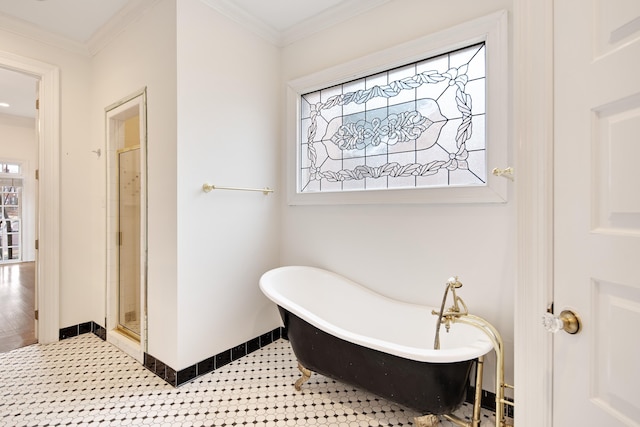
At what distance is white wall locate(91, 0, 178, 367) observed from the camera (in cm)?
193

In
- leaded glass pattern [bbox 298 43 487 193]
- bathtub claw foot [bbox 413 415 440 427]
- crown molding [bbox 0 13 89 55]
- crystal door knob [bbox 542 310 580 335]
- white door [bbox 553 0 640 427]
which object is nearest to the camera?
white door [bbox 553 0 640 427]

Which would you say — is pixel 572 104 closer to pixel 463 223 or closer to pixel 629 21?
pixel 629 21

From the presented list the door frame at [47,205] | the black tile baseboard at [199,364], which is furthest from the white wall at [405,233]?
the door frame at [47,205]

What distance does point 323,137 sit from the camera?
2.47 metres

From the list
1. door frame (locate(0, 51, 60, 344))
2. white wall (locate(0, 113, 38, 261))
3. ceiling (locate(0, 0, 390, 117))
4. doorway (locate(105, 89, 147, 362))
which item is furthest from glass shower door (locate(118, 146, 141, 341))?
white wall (locate(0, 113, 38, 261))

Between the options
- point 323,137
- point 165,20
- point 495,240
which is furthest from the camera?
point 323,137

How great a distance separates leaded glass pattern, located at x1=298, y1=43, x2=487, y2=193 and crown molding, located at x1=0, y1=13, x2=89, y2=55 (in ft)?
6.71

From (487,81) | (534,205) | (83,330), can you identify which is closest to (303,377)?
(534,205)

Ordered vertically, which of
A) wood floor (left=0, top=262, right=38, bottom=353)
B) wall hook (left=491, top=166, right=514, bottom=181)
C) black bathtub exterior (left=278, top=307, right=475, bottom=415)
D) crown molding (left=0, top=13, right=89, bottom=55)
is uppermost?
crown molding (left=0, top=13, right=89, bottom=55)

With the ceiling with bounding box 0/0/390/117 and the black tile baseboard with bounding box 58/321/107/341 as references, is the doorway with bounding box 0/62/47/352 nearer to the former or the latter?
the black tile baseboard with bounding box 58/321/107/341

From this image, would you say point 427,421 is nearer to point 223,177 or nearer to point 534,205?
point 534,205

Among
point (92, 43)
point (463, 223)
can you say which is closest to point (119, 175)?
point (92, 43)

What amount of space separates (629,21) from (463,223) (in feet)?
3.93

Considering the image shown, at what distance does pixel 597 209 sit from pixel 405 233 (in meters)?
1.23
